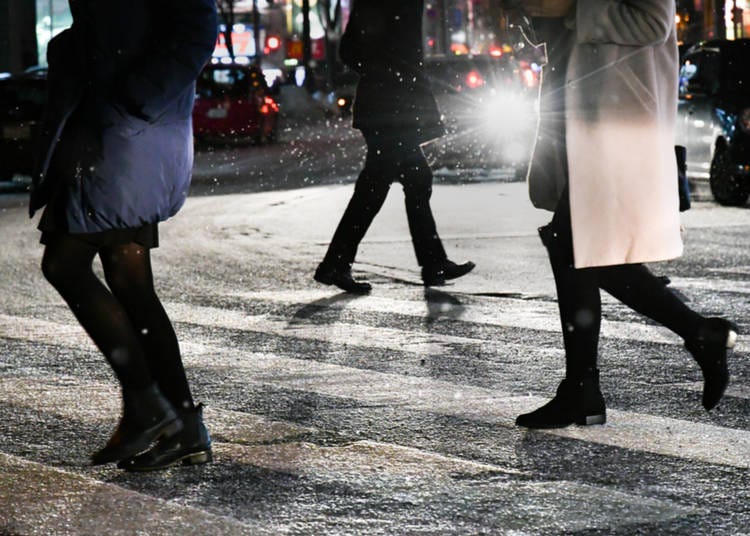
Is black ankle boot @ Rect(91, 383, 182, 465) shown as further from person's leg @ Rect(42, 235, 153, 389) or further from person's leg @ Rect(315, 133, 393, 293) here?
person's leg @ Rect(315, 133, 393, 293)

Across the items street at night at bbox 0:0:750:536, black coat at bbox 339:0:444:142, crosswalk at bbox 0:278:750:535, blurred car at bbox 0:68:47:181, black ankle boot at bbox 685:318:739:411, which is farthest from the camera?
blurred car at bbox 0:68:47:181

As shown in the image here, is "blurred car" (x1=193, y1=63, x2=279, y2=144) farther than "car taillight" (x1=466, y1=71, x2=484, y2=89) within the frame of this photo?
Yes

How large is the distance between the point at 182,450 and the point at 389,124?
4.49 m

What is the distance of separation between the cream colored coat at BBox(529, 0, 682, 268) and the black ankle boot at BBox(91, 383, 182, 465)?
1317 mm

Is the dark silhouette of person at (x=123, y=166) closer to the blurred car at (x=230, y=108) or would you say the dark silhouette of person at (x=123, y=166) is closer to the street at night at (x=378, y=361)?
the street at night at (x=378, y=361)

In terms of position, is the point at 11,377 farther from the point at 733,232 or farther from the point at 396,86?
the point at 733,232

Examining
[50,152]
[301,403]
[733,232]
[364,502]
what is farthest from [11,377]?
[733,232]

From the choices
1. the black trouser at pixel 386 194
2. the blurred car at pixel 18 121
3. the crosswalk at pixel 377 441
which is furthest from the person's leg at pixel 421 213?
the blurred car at pixel 18 121

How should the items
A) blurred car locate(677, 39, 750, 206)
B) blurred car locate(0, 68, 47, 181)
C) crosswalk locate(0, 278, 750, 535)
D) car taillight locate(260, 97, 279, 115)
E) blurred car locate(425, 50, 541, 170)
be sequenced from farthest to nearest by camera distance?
car taillight locate(260, 97, 279, 115), blurred car locate(0, 68, 47, 181), blurred car locate(425, 50, 541, 170), blurred car locate(677, 39, 750, 206), crosswalk locate(0, 278, 750, 535)

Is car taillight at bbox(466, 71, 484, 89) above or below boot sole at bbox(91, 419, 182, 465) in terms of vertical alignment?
below

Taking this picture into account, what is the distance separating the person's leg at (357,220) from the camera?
9.10 meters

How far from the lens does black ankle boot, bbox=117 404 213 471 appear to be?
4762 mm

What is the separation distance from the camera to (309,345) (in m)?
7.27

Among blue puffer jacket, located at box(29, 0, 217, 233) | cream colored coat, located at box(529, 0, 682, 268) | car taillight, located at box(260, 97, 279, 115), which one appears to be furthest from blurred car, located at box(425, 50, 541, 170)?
blue puffer jacket, located at box(29, 0, 217, 233)
